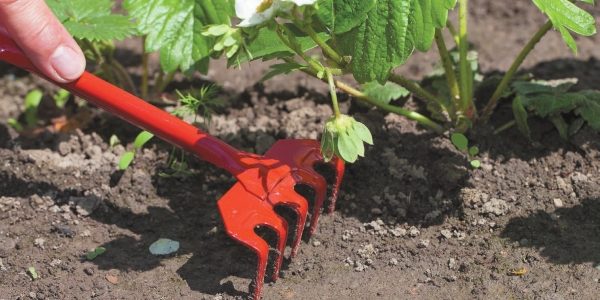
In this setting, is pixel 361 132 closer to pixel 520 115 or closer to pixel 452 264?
pixel 452 264

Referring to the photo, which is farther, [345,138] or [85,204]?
[85,204]

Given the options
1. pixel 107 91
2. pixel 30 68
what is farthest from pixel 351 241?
pixel 30 68

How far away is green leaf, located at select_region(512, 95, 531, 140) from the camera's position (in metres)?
2.54

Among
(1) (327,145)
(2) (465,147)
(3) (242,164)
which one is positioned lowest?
(2) (465,147)

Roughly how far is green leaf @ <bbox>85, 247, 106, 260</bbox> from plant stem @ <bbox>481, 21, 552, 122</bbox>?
3.72 feet

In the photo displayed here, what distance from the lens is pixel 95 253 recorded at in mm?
2377

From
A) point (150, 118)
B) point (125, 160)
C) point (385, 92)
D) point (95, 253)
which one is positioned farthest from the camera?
point (385, 92)

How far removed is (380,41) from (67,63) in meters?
0.76

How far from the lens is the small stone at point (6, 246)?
238 cm

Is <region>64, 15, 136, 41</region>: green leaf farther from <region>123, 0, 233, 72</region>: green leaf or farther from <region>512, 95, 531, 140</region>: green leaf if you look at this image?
<region>512, 95, 531, 140</region>: green leaf

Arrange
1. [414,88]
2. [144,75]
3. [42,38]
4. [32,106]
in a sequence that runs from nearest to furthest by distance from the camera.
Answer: [42,38] < [414,88] < [144,75] < [32,106]

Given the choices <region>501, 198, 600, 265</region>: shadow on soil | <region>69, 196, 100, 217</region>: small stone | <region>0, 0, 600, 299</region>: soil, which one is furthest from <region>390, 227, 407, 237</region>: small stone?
A: <region>69, 196, 100, 217</region>: small stone

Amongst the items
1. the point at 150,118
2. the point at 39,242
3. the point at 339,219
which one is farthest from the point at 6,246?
the point at 339,219

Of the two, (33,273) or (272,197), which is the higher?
(272,197)
